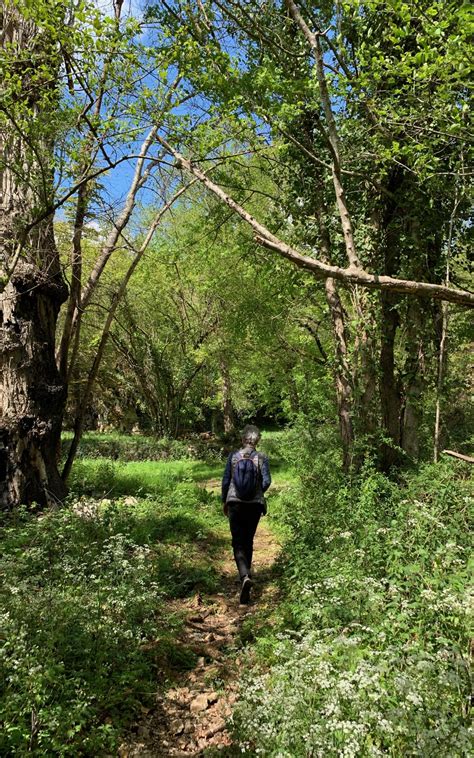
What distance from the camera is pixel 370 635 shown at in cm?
330

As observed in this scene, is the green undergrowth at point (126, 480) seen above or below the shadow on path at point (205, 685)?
above

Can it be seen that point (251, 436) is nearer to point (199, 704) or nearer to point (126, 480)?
point (199, 704)

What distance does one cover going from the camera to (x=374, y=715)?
218 centimetres

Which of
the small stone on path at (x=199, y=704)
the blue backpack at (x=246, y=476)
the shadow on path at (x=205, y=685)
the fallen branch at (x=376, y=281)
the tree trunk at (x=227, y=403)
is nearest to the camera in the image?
the fallen branch at (x=376, y=281)

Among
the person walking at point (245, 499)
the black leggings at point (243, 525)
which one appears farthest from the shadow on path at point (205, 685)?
the black leggings at point (243, 525)

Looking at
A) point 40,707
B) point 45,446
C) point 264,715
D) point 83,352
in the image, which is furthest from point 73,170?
point 83,352

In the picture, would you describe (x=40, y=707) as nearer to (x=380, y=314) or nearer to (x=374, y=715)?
(x=374, y=715)

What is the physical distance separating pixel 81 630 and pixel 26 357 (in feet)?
14.7

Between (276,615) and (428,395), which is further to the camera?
(428,395)

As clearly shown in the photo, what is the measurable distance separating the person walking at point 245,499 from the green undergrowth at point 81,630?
648 millimetres

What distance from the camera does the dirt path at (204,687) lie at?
2.98 meters

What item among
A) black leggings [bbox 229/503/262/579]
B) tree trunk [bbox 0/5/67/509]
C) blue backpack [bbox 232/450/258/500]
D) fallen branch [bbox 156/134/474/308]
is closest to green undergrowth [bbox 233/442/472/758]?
black leggings [bbox 229/503/262/579]

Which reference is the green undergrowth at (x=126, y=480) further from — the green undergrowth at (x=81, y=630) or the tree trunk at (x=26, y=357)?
the green undergrowth at (x=81, y=630)

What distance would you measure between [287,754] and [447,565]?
2.10m
